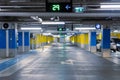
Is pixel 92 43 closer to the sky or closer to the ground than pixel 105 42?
closer to the ground

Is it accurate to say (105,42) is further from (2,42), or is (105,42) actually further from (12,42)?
(2,42)

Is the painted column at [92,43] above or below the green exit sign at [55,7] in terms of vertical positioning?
below

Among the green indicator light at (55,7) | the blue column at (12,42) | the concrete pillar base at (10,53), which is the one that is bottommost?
the concrete pillar base at (10,53)

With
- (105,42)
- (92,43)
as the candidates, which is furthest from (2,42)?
(92,43)

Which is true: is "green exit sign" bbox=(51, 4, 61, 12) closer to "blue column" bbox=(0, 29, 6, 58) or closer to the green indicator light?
the green indicator light

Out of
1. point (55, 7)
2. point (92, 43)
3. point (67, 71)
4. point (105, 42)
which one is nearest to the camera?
point (55, 7)

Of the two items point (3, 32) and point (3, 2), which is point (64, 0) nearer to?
point (3, 2)

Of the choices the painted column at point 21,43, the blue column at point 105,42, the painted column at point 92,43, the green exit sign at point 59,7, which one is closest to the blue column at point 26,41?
the painted column at point 21,43

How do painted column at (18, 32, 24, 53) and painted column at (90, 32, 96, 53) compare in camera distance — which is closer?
painted column at (18, 32, 24, 53)

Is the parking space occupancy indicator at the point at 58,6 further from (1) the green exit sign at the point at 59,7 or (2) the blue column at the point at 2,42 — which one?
(2) the blue column at the point at 2,42

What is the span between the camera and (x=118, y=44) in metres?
43.4

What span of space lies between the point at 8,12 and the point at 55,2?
5.87 m

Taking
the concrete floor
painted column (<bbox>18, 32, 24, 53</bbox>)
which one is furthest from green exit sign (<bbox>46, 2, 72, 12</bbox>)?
painted column (<bbox>18, 32, 24, 53</bbox>)

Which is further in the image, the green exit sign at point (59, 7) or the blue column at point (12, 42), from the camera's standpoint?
the blue column at point (12, 42)
